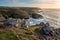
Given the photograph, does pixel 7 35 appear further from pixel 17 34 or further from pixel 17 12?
pixel 17 12

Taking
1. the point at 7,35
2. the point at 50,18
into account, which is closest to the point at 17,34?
the point at 7,35

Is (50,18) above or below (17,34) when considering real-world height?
above

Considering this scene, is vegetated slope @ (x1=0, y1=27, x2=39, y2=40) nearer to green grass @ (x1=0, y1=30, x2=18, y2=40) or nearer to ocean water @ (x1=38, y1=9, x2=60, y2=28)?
green grass @ (x1=0, y1=30, x2=18, y2=40)

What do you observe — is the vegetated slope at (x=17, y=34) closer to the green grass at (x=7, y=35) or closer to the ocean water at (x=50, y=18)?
the green grass at (x=7, y=35)

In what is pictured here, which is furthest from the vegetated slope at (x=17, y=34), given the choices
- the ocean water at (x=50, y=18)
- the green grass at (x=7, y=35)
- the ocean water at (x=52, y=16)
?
the ocean water at (x=52, y=16)

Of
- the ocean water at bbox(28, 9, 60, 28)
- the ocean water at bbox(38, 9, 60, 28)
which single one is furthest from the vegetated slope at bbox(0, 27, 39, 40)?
the ocean water at bbox(38, 9, 60, 28)
